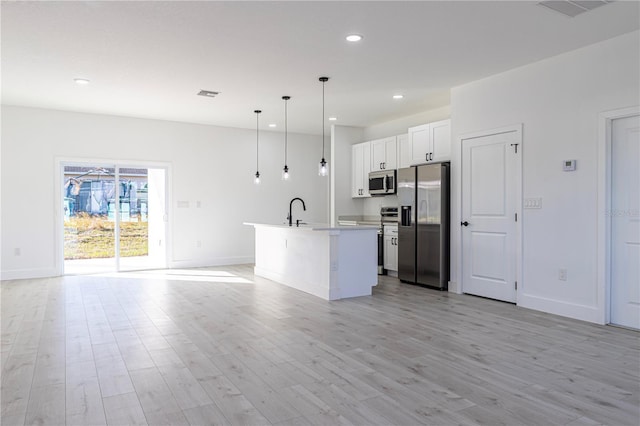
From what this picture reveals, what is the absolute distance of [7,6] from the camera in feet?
11.1

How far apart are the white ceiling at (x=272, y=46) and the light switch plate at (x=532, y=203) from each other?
4.93ft

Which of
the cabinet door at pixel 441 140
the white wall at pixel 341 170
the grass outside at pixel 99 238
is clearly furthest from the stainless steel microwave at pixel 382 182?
the grass outside at pixel 99 238

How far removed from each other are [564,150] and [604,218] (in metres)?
0.81

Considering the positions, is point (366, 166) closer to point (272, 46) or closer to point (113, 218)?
point (272, 46)

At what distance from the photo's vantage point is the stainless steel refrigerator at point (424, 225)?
585 cm

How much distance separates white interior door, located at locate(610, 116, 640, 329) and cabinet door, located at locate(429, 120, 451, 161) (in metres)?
2.12

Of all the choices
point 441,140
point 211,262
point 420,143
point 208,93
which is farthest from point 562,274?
point 211,262

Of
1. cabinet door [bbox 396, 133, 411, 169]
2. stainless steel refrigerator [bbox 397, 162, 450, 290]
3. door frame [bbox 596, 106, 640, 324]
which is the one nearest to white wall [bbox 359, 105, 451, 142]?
cabinet door [bbox 396, 133, 411, 169]

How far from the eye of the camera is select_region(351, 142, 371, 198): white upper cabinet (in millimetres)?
8164

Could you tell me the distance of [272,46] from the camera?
4.28 metres

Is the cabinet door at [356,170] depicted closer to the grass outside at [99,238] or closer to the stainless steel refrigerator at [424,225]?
the stainless steel refrigerator at [424,225]

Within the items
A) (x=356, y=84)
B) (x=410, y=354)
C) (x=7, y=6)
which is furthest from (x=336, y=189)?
(x=7, y=6)

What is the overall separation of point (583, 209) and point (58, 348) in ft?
16.3

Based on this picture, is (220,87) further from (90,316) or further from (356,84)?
(90,316)
